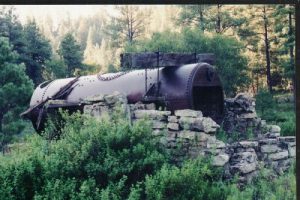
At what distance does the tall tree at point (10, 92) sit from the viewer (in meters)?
13.8

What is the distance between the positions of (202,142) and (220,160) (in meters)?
0.44

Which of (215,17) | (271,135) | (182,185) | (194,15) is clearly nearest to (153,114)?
(182,185)

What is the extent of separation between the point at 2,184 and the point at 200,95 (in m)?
4.60

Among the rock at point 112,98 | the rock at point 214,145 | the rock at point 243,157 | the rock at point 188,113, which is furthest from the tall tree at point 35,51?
the rock at point 214,145

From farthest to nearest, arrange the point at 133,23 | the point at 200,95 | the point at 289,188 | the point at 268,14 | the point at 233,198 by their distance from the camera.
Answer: the point at 133,23 < the point at 268,14 < the point at 200,95 < the point at 289,188 < the point at 233,198

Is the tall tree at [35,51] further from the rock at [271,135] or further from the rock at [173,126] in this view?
the rock at [173,126]

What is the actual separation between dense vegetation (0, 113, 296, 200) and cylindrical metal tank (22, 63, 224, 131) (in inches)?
42.8

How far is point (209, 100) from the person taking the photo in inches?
374

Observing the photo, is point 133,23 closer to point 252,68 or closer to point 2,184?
point 252,68

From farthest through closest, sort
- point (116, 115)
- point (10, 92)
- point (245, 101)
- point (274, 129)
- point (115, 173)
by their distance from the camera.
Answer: point (10, 92), point (245, 101), point (274, 129), point (116, 115), point (115, 173)

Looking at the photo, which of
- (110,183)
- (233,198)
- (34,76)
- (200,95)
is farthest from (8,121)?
(233,198)

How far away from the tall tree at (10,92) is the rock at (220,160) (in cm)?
849

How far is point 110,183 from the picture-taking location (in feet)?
22.5

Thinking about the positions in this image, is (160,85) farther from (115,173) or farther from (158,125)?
(115,173)
